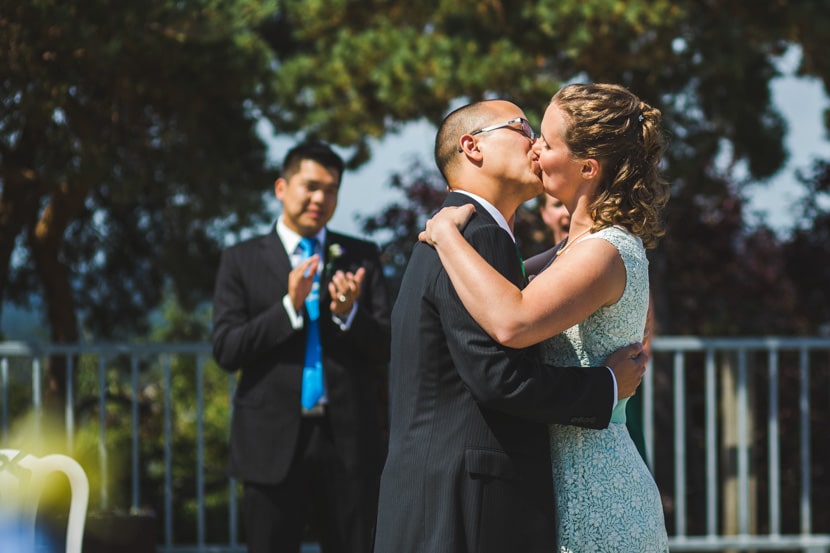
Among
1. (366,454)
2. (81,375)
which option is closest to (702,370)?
(81,375)

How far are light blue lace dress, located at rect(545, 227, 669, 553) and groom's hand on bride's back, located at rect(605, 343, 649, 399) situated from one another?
0.03m

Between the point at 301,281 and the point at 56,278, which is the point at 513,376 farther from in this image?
the point at 56,278

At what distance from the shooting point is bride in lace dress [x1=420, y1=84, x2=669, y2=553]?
92.6 inches

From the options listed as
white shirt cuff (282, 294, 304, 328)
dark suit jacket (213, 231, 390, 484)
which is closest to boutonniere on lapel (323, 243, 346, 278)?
dark suit jacket (213, 231, 390, 484)

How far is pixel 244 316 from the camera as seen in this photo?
411 centimetres

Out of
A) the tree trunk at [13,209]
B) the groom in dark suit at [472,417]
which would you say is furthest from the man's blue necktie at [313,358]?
the tree trunk at [13,209]

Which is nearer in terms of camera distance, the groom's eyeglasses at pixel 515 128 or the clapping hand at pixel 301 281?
the groom's eyeglasses at pixel 515 128

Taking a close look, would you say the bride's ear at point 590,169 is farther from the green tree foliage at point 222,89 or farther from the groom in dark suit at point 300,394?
the green tree foliage at point 222,89

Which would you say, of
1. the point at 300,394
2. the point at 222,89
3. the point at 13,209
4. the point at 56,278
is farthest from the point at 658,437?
the point at 300,394

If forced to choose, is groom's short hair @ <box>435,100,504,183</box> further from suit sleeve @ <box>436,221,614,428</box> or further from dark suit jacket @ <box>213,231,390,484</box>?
dark suit jacket @ <box>213,231,390,484</box>

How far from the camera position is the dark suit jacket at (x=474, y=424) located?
2.34 meters

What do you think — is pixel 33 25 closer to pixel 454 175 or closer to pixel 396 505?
pixel 454 175

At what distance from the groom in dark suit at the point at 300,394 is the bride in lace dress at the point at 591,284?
140cm

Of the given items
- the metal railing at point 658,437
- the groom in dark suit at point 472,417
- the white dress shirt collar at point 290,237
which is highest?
the white dress shirt collar at point 290,237
